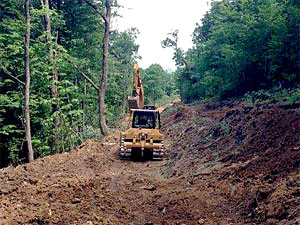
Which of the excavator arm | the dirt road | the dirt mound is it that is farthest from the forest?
the dirt road

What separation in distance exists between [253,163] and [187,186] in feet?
6.45

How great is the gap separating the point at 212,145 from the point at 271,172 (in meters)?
5.60

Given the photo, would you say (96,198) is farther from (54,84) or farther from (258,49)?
(258,49)

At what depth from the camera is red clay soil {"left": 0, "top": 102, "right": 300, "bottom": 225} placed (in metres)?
7.26

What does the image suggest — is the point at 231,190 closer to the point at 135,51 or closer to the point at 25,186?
the point at 25,186

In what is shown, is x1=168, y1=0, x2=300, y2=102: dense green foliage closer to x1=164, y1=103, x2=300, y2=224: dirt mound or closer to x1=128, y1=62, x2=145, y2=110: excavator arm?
x1=164, y1=103, x2=300, y2=224: dirt mound

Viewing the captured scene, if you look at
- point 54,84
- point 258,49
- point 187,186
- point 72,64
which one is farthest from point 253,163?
point 72,64

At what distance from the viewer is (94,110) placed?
3055 centimetres

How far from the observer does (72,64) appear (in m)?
21.3

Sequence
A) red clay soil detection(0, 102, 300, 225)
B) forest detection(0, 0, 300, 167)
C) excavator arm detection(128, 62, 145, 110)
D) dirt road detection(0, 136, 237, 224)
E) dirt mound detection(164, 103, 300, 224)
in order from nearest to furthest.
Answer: dirt mound detection(164, 103, 300, 224), red clay soil detection(0, 102, 300, 225), dirt road detection(0, 136, 237, 224), forest detection(0, 0, 300, 167), excavator arm detection(128, 62, 145, 110)

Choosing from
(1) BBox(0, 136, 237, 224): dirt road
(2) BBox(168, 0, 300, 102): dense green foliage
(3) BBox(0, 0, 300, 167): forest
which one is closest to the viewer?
(1) BBox(0, 136, 237, 224): dirt road

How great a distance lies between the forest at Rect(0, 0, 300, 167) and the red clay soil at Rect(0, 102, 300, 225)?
3.67m

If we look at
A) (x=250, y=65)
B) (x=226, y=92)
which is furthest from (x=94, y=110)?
(x=250, y=65)

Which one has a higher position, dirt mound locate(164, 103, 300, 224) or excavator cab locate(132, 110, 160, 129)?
excavator cab locate(132, 110, 160, 129)
